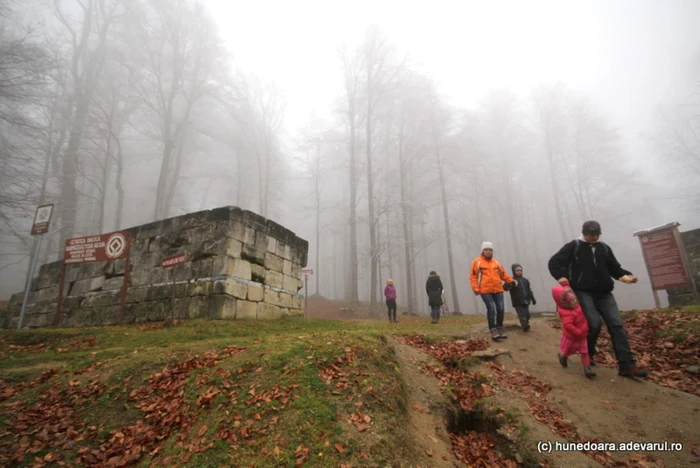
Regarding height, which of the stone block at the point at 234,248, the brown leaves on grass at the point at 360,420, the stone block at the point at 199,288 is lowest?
the brown leaves on grass at the point at 360,420

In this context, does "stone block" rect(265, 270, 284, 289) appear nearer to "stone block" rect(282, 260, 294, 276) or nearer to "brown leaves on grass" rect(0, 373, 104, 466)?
"stone block" rect(282, 260, 294, 276)

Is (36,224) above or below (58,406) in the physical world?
above

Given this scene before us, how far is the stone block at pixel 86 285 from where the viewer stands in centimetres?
901

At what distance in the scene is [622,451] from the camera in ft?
10.2

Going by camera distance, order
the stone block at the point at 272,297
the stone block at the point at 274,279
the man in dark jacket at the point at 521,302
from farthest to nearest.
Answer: the stone block at the point at 274,279
the stone block at the point at 272,297
the man in dark jacket at the point at 521,302

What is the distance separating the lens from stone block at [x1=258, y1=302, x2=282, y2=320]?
27.0ft

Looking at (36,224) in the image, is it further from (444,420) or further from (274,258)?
(444,420)

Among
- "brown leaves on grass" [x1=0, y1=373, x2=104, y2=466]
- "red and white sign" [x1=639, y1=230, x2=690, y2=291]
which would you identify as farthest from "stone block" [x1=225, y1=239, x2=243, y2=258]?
"red and white sign" [x1=639, y1=230, x2=690, y2=291]

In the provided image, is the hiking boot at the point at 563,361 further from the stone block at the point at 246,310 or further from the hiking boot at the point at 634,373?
the stone block at the point at 246,310

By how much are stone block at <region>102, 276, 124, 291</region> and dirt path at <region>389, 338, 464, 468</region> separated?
792cm

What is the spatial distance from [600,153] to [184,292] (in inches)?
1231

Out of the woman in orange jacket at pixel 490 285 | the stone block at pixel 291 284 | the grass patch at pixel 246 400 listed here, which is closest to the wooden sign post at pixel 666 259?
the woman in orange jacket at pixel 490 285

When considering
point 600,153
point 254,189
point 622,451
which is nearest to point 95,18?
point 254,189

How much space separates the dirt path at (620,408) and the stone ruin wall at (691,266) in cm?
677
